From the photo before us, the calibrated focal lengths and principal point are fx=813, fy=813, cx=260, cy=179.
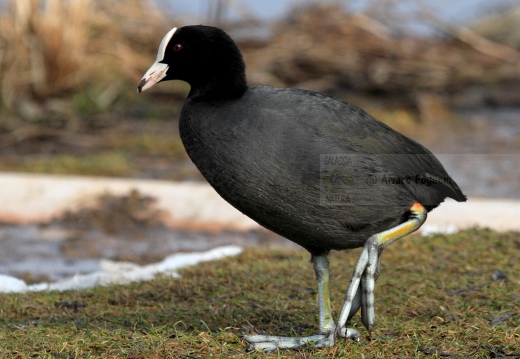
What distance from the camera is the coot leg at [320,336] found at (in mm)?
3283

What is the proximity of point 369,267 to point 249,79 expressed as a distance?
7.41 meters

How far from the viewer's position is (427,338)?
3418 mm

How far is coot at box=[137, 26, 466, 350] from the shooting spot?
122 inches

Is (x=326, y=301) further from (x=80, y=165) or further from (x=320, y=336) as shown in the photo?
(x=80, y=165)

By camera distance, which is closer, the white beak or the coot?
the coot

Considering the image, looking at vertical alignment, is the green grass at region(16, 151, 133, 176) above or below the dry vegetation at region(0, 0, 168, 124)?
below

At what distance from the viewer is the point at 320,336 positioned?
134 inches

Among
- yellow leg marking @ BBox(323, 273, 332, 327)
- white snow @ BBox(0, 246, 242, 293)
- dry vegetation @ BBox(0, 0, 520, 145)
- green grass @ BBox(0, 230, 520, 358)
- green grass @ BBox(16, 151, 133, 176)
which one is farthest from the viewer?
dry vegetation @ BBox(0, 0, 520, 145)

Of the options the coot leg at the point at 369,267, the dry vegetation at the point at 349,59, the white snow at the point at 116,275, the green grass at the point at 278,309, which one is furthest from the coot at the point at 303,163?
the dry vegetation at the point at 349,59

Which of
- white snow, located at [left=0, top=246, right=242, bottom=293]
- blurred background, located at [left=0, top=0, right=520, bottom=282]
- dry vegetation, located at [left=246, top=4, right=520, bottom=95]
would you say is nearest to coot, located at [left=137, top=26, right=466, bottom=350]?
white snow, located at [left=0, top=246, right=242, bottom=293]

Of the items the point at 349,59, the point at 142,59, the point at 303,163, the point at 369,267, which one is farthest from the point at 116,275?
the point at 349,59

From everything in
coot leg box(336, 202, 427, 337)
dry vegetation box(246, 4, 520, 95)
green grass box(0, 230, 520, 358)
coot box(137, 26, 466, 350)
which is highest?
coot box(137, 26, 466, 350)

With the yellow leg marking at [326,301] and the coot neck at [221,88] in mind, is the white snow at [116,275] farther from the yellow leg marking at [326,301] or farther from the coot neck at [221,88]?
the coot neck at [221,88]

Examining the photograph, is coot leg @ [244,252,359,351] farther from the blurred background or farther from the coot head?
the blurred background
